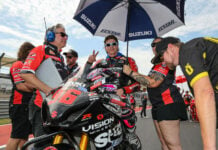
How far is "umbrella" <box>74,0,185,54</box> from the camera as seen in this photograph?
3.58 m

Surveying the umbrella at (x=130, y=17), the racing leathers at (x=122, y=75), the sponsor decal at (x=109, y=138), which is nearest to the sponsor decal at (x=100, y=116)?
the sponsor decal at (x=109, y=138)

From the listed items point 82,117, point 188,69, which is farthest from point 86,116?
point 188,69

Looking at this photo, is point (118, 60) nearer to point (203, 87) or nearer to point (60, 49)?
point (60, 49)

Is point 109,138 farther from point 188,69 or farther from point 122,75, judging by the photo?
point 122,75

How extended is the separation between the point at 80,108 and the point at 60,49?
1.42 meters

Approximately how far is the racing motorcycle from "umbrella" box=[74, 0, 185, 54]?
2.13 meters

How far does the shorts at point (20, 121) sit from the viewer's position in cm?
279

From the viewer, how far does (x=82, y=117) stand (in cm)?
141

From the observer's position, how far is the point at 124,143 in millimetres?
1781

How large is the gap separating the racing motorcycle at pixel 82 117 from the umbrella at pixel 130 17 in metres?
2.13

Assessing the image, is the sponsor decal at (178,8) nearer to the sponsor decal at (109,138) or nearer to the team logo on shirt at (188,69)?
the team logo on shirt at (188,69)

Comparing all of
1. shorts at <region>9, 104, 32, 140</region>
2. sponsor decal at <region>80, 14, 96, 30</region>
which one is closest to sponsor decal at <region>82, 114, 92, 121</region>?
shorts at <region>9, 104, 32, 140</region>

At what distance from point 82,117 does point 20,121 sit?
6.25ft

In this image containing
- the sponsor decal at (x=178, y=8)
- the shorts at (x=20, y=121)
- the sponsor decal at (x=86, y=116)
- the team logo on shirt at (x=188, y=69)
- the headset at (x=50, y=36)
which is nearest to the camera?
the team logo on shirt at (x=188, y=69)
